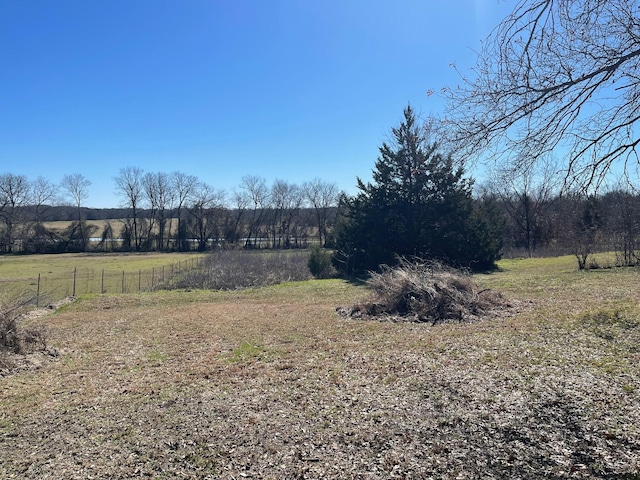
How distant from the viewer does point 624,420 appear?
3375 millimetres

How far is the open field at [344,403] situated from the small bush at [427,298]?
0.87 meters

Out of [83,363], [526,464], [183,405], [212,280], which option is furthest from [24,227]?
[526,464]

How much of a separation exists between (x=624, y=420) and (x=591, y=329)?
380 cm

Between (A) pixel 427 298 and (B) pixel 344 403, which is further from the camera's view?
(A) pixel 427 298

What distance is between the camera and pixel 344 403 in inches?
176

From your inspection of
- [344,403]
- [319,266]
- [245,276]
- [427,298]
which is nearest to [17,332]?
[344,403]

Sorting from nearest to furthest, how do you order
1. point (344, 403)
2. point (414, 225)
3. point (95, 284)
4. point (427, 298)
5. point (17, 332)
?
1. point (344, 403)
2. point (17, 332)
3. point (427, 298)
4. point (414, 225)
5. point (95, 284)

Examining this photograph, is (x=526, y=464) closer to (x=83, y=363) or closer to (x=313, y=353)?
(x=313, y=353)

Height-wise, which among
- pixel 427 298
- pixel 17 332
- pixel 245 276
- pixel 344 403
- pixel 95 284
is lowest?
pixel 95 284

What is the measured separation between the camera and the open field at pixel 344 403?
10.6 ft

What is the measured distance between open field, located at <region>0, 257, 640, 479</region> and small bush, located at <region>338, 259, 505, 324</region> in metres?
0.87

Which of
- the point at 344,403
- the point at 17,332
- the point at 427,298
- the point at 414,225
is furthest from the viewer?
the point at 414,225

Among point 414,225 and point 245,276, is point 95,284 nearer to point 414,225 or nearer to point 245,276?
point 245,276

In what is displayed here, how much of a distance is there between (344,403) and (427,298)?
6001mm
